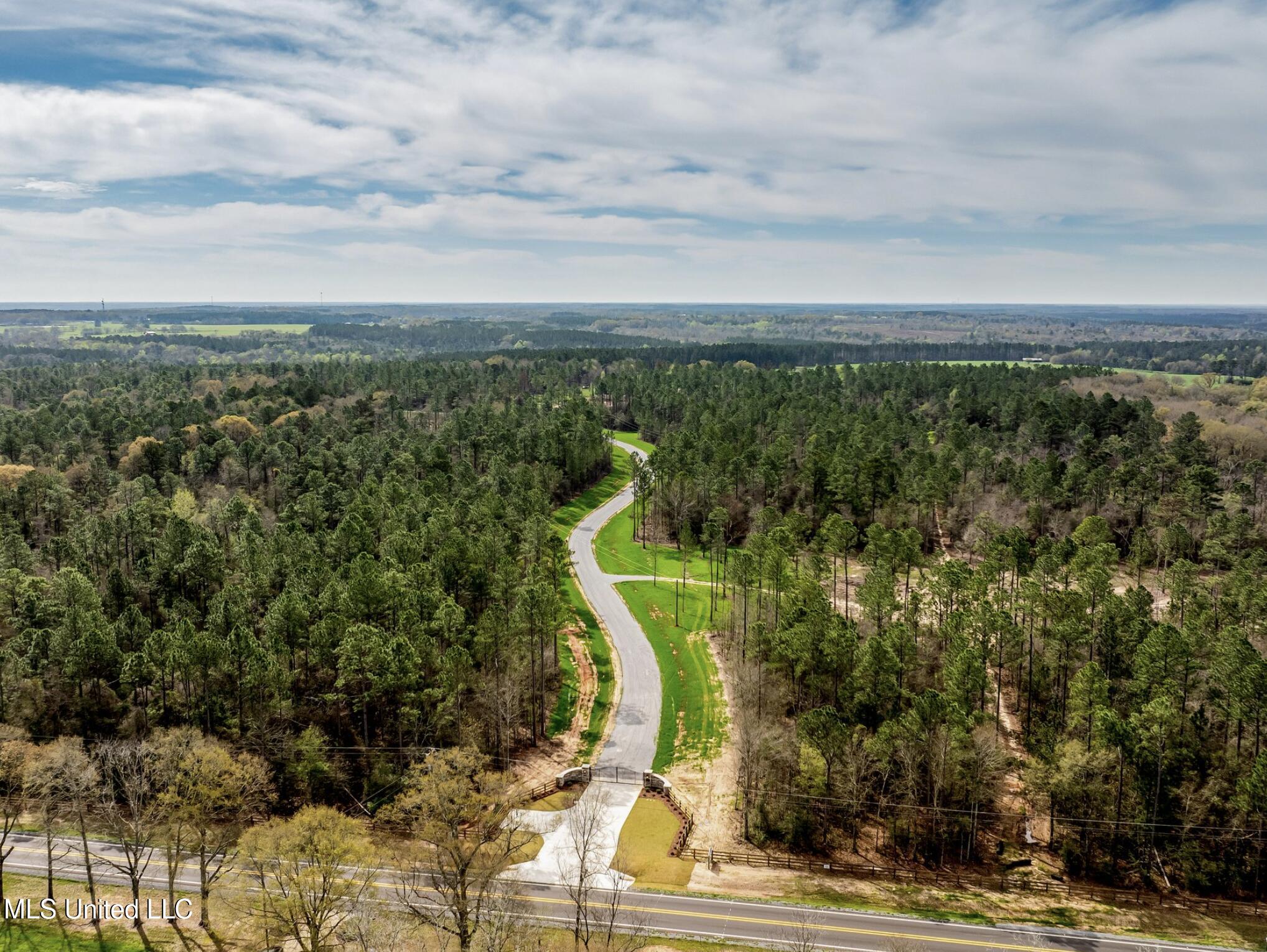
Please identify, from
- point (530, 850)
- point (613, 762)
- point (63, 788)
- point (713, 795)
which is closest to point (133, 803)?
point (63, 788)

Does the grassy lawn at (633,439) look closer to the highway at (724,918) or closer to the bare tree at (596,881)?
the bare tree at (596,881)

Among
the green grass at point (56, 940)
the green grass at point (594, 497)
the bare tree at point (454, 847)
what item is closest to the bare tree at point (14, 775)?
the green grass at point (56, 940)

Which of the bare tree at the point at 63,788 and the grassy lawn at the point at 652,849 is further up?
the bare tree at the point at 63,788

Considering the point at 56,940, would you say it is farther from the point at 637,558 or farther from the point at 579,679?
the point at 637,558

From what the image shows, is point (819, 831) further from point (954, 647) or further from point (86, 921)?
point (86, 921)

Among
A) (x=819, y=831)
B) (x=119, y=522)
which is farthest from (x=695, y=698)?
(x=119, y=522)

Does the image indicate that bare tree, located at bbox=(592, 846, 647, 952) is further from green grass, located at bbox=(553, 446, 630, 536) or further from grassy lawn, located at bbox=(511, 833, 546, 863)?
green grass, located at bbox=(553, 446, 630, 536)

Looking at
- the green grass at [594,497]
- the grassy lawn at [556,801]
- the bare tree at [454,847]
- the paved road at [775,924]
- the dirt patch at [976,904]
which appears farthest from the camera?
the green grass at [594,497]
